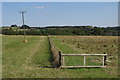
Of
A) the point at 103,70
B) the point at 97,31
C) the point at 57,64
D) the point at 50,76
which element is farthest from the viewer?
the point at 97,31

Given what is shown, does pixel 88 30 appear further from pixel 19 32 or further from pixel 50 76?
pixel 50 76

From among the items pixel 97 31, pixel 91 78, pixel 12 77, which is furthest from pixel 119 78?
pixel 97 31

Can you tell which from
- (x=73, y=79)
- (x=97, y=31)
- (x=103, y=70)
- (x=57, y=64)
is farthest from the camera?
(x=97, y=31)

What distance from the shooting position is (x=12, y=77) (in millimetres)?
9398

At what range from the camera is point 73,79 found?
9.09 m

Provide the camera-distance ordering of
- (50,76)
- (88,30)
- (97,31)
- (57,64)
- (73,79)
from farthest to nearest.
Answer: (88,30) → (97,31) → (57,64) → (50,76) → (73,79)

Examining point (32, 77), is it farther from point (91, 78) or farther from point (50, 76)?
point (91, 78)

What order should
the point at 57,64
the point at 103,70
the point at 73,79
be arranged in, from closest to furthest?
1. the point at 73,79
2. the point at 103,70
3. the point at 57,64

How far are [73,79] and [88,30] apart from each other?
363 ft

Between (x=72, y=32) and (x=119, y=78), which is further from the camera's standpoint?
(x=72, y=32)

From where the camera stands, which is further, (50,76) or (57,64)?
(57,64)

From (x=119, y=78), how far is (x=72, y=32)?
108 m

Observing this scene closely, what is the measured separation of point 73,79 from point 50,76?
1145 mm

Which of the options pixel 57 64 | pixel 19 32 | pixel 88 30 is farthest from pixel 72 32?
pixel 57 64
